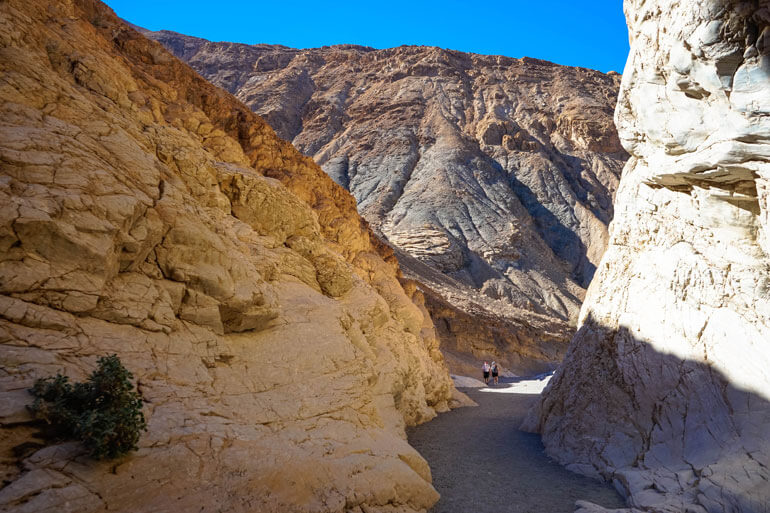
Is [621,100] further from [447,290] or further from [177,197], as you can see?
[447,290]

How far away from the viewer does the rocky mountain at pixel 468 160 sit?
161ft

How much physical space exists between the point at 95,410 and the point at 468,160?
69601 mm

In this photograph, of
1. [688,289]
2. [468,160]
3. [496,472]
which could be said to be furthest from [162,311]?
[468,160]

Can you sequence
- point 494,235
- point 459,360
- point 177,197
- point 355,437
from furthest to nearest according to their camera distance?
point 494,235, point 459,360, point 177,197, point 355,437

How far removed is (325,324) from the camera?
10078 millimetres

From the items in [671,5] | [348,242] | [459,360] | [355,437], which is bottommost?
[459,360]

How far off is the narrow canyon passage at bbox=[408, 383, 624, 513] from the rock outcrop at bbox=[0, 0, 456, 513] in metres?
1.07

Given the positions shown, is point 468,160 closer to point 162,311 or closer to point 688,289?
point 688,289

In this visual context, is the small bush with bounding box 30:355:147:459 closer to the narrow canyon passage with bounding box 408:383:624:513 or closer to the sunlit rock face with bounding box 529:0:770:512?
the narrow canyon passage with bounding box 408:383:624:513

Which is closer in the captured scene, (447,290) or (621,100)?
(621,100)

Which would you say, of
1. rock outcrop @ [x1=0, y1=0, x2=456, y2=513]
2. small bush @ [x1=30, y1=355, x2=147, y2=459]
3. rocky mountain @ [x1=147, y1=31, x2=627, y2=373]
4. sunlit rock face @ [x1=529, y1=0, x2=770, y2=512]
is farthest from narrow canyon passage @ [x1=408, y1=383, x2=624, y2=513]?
rocky mountain @ [x1=147, y1=31, x2=627, y2=373]

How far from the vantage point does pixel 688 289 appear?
29.1 feet

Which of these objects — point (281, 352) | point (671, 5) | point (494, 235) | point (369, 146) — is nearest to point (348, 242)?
point (281, 352)

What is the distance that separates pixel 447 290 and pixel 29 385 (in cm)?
4253
